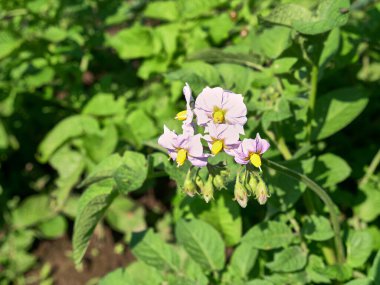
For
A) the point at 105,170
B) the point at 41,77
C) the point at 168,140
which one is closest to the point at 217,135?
the point at 168,140

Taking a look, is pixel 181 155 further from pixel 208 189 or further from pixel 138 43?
pixel 138 43

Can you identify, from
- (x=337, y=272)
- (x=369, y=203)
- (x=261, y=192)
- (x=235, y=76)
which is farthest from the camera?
(x=369, y=203)

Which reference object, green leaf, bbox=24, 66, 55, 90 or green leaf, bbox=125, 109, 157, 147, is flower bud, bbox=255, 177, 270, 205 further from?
green leaf, bbox=24, 66, 55, 90

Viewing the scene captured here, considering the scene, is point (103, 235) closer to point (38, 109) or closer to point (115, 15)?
point (38, 109)

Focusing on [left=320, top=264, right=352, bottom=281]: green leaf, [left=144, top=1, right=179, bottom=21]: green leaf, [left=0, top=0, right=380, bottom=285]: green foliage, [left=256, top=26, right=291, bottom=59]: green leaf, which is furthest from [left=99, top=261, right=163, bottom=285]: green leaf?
[left=144, top=1, right=179, bottom=21]: green leaf

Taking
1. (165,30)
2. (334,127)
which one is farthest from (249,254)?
(165,30)

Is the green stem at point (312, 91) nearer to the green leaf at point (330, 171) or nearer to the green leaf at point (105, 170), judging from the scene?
the green leaf at point (330, 171)

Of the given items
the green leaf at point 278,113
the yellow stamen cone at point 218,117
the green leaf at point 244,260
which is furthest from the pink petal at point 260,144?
the green leaf at point 244,260

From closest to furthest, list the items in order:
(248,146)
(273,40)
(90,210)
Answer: (248,146)
(90,210)
(273,40)
